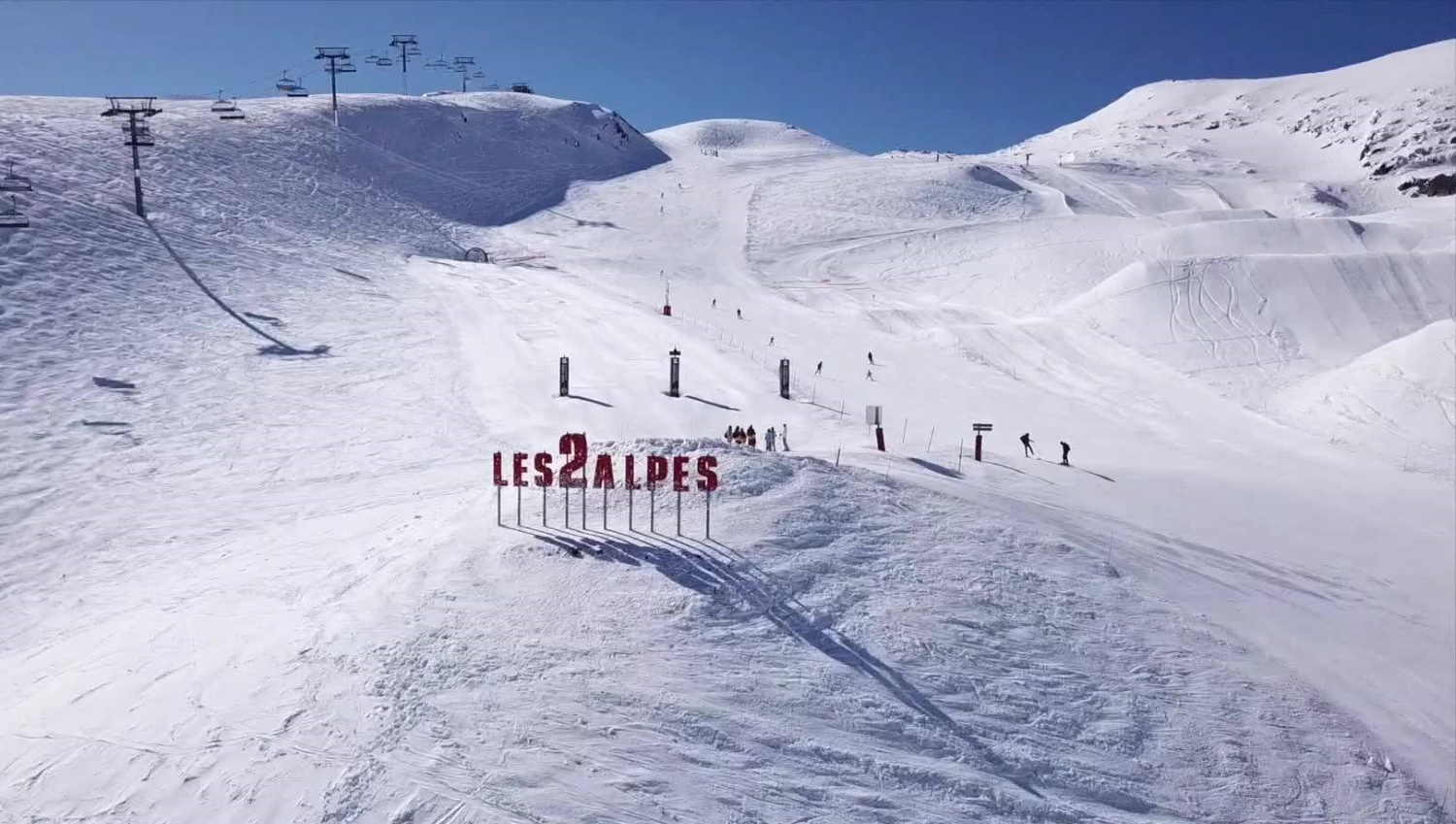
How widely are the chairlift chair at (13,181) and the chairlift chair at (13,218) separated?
789 mm

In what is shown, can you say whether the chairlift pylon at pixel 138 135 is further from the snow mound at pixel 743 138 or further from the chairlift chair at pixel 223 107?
the snow mound at pixel 743 138

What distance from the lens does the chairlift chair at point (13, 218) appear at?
38.3 meters

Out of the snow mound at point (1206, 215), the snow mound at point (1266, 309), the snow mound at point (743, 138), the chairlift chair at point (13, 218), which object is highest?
the snow mound at point (743, 138)

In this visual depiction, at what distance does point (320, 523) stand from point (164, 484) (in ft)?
18.7

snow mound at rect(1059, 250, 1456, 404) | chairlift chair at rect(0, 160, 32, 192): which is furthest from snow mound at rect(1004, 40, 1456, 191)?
chairlift chair at rect(0, 160, 32, 192)

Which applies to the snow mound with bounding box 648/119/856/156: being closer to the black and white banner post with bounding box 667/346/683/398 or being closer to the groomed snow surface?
the groomed snow surface

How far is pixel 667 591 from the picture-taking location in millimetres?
14266

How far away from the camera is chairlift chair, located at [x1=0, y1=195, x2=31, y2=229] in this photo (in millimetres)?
38312

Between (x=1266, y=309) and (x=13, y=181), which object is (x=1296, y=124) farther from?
(x=13, y=181)

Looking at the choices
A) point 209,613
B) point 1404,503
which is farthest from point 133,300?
point 1404,503

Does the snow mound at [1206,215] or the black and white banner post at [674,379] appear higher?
the snow mound at [1206,215]

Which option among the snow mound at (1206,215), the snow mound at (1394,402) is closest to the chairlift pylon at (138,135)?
the snow mound at (1394,402)

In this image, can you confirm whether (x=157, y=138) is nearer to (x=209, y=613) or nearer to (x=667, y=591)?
(x=209, y=613)

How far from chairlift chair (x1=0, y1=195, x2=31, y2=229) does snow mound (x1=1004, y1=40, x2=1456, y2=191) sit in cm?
9484
